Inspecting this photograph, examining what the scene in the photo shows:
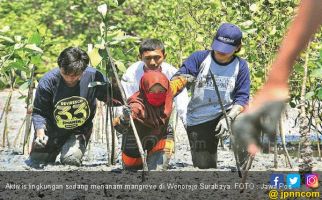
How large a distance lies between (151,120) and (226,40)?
827 millimetres

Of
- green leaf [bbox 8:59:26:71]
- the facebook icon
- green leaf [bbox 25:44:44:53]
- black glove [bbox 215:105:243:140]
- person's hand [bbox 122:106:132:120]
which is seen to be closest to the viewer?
the facebook icon

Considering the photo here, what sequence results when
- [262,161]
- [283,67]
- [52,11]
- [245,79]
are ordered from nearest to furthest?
[283,67]
[245,79]
[262,161]
[52,11]

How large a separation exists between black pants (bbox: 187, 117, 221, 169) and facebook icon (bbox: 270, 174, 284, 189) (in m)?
1.69

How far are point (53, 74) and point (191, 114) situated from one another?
120 cm

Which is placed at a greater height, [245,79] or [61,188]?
[245,79]

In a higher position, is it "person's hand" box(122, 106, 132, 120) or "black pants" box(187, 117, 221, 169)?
"person's hand" box(122, 106, 132, 120)

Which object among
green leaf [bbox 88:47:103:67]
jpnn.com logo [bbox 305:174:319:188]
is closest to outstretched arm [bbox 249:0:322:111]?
jpnn.com logo [bbox 305:174:319:188]

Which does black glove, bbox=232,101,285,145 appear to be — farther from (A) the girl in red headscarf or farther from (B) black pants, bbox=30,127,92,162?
(B) black pants, bbox=30,127,92,162

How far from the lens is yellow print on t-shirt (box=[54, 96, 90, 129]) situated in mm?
6789

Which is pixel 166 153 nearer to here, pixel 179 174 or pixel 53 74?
pixel 179 174

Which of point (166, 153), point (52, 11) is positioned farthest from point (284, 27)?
point (52, 11)

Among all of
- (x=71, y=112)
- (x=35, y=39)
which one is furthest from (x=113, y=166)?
(x=35, y=39)

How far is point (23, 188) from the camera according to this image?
5.12 meters

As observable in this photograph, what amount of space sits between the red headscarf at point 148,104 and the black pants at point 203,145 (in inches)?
30.2
